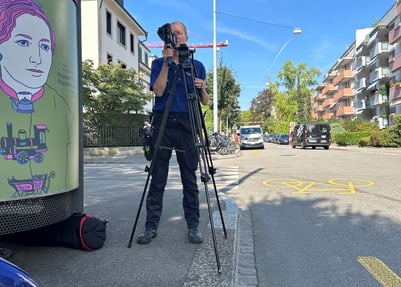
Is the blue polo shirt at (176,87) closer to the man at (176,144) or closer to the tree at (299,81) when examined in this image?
the man at (176,144)

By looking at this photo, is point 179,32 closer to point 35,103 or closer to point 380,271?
point 35,103

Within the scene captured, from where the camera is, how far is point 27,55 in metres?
2.82

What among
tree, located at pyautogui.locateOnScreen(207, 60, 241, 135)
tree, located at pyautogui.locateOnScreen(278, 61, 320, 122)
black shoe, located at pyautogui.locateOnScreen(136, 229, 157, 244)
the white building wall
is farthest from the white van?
tree, located at pyautogui.locateOnScreen(278, 61, 320, 122)

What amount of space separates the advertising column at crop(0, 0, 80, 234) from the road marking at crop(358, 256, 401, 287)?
267cm

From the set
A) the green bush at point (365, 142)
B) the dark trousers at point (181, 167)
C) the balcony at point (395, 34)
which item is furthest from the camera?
the balcony at point (395, 34)

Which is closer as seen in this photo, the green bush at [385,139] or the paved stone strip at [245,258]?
the paved stone strip at [245,258]

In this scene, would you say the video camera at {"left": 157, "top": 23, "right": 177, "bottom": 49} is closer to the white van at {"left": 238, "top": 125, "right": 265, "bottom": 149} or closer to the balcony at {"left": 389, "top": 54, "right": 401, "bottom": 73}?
the white van at {"left": 238, "top": 125, "right": 265, "bottom": 149}

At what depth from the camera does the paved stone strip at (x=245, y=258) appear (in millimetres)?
3070

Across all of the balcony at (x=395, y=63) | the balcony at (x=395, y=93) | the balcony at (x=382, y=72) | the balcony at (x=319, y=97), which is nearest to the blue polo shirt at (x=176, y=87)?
the balcony at (x=395, y=93)

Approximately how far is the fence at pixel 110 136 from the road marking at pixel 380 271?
58.4ft

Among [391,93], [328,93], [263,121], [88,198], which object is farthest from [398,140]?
[263,121]

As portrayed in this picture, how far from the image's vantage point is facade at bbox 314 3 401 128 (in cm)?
4344

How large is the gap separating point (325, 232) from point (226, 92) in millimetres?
32211

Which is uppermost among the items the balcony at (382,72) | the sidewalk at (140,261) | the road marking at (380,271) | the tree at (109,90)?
the balcony at (382,72)
